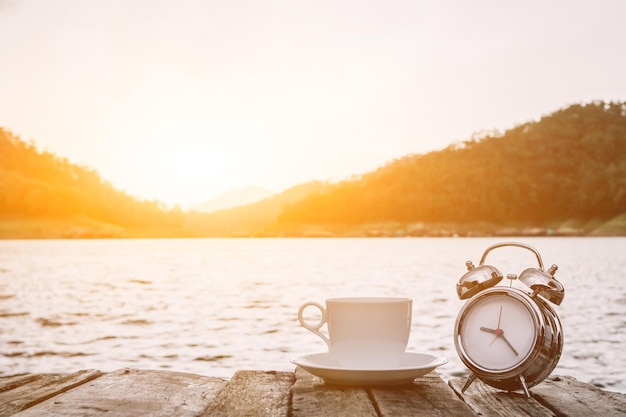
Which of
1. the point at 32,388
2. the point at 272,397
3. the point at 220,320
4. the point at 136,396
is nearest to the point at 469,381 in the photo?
the point at 272,397

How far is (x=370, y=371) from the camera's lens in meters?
2.10

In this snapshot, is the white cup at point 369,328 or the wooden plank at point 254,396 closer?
the wooden plank at point 254,396

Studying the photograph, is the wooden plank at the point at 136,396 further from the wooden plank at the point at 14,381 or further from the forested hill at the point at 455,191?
the forested hill at the point at 455,191

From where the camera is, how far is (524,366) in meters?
2.14

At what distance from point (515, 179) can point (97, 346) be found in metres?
120

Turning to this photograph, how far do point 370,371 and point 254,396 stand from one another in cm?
32

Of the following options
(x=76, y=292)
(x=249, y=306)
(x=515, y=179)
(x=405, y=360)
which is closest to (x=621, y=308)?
(x=249, y=306)

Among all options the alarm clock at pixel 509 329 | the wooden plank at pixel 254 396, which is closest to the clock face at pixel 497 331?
the alarm clock at pixel 509 329

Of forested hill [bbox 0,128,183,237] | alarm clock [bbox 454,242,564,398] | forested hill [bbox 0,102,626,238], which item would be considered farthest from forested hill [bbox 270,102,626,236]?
alarm clock [bbox 454,242,564,398]

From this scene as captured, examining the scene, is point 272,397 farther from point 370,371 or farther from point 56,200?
point 56,200

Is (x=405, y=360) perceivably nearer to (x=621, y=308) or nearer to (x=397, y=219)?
(x=621, y=308)

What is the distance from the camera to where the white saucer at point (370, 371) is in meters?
2.10

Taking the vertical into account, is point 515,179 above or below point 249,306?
above

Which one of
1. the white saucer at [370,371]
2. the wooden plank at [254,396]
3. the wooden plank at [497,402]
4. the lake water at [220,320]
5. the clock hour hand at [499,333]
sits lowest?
the lake water at [220,320]
